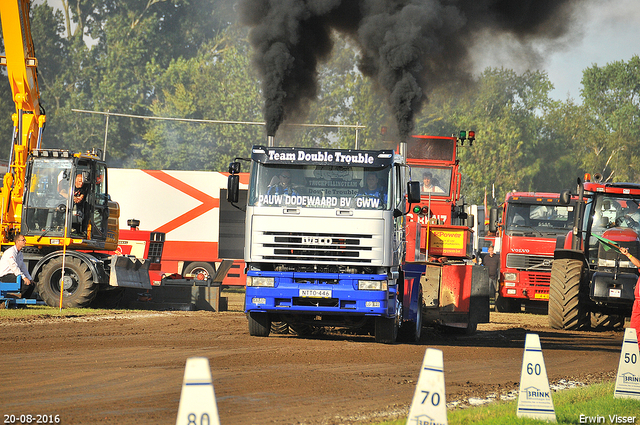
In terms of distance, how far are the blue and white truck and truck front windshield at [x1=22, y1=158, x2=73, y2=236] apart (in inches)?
279

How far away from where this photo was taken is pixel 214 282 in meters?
21.3

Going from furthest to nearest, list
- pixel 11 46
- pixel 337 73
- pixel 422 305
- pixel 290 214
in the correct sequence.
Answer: pixel 337 73
pixel 11 46
pixel 422 305
pixel 290 214

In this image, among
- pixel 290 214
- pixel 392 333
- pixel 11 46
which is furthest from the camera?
pixel 11 46

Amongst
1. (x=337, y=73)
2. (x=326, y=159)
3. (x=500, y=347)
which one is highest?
(x=337, y=73)

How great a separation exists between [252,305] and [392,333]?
2.48 m

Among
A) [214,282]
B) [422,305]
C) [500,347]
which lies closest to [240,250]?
[214,282]

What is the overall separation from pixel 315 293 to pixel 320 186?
1715 mm

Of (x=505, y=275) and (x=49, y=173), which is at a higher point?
(x=49, y=173)

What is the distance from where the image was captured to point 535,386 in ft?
23.5

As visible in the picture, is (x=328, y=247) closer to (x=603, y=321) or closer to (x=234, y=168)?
(x=234, y=168)

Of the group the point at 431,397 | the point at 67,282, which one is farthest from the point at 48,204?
the point at 431,397

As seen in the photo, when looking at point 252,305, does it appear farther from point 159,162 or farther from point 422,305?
point 159,162

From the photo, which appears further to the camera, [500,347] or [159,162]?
[159,162]

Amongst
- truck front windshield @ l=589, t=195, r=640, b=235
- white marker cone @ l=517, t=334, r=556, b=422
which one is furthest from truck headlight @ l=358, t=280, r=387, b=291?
truck front windshield @ l=589, t=195, r=640, b=235
